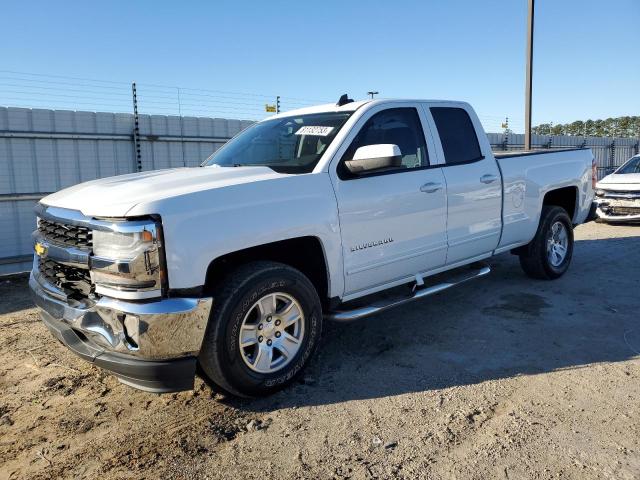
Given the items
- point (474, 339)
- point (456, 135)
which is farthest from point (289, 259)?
point (456, 135)

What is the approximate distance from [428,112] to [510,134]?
14.2m

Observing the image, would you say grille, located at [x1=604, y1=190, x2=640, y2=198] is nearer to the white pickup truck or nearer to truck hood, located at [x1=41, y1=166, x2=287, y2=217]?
the white pickup truck

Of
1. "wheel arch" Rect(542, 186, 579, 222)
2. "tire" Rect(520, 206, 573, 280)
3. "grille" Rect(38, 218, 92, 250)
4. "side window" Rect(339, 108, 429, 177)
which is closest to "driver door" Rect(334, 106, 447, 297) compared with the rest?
"side window" Rect(339, 108, 429, 177)

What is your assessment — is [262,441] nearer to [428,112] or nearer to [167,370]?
[167,370]

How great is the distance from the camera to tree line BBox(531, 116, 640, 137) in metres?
49.6

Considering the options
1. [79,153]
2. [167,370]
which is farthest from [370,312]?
[79,153]

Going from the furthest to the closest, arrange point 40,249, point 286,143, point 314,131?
point 286,143
point 314,131
point 40,249

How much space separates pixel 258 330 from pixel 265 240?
0.59 m

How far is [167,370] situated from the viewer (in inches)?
115

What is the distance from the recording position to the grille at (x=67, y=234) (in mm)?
3090

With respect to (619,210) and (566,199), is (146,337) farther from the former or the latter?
(619,210)

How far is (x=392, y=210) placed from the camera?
407cm

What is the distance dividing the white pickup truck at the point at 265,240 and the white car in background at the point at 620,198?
697cm

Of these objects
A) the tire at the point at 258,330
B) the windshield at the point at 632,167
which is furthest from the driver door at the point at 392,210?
the windshield at the point at 632,167
